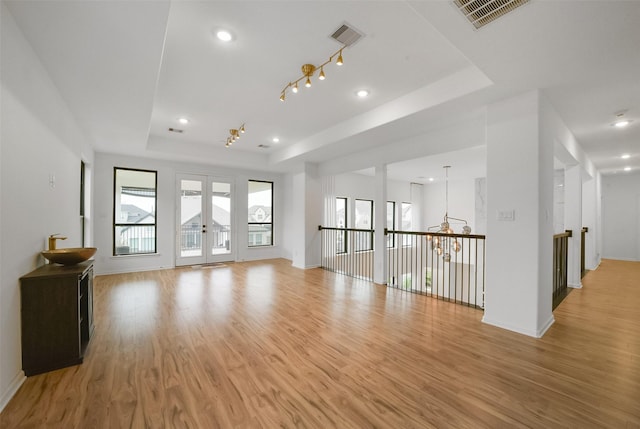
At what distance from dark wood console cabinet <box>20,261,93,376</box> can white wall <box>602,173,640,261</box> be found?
12.6 metres

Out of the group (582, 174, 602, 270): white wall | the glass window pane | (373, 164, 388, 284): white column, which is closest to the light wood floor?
(373, 164, 388, 284): white column

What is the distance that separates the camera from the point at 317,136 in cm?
530

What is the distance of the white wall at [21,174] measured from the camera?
73.2 inches

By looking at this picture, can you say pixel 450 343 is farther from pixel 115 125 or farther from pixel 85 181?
pixel 85 181

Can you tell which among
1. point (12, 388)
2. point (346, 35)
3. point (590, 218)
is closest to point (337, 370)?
point (12, 388)

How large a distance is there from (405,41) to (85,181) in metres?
6.05

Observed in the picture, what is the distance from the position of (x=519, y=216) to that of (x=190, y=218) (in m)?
6.82

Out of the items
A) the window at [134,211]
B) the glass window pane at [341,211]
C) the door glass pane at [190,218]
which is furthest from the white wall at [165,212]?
the glass window pane at [341,211]

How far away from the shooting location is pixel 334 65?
2.92 meters

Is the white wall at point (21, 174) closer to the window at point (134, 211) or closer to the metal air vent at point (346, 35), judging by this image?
the metal air vent at point (346, 35)

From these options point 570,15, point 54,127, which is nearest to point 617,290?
point 570,15

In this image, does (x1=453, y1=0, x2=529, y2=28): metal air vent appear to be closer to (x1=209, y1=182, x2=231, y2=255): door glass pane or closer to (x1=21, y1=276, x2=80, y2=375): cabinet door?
(x1=21, y1=276, x2=80, y2=375): cabinet door

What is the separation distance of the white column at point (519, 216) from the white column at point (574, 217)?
98.6 inches

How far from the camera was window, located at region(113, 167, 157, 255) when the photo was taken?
609cm
